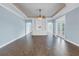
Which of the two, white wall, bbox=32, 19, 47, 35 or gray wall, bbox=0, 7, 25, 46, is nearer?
gray wall, bbox=0, 7, 25, 46

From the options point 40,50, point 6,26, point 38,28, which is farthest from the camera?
point 38,28

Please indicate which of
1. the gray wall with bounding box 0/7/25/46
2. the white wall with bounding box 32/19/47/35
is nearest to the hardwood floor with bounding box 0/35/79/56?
the gray wall with bounding box 0/7/25/46

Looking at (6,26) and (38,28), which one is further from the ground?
(6,26)

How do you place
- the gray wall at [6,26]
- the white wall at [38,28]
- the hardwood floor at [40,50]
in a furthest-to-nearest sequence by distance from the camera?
the white wall at [38,28] < the gray wall at [6,26] < the hardwood floor at [40,50]

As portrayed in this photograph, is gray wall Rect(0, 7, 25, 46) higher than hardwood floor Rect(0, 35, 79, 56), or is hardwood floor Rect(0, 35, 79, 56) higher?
gray wall Rect(0, 7, 25, 46)

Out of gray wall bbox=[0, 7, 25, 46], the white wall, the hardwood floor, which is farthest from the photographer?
the white wall

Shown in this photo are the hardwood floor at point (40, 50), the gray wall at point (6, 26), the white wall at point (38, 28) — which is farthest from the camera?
the white wall at point (38, 28)

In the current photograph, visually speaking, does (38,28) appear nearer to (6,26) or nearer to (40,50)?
(6,26)

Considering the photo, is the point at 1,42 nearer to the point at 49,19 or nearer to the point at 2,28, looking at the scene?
the point at 2,28

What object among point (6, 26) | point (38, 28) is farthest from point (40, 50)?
point (38, 28)

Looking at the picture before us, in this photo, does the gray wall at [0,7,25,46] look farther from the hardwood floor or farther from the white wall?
the white wall

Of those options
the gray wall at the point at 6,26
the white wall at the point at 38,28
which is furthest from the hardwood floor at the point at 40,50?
the white wall at the point at 38,28

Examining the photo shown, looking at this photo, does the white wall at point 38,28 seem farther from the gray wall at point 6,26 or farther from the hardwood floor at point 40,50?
the hardwood floor at point 40,50

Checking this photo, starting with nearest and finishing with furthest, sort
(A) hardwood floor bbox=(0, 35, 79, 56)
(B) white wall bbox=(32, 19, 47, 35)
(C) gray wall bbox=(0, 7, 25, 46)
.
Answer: (A) hardwood floor bbox=(0, 35, 79, 56)
(C) gray wall bbox=(0, 7, 25, 46)
(B) white wall bbox=(32, 19, 47, 35)
